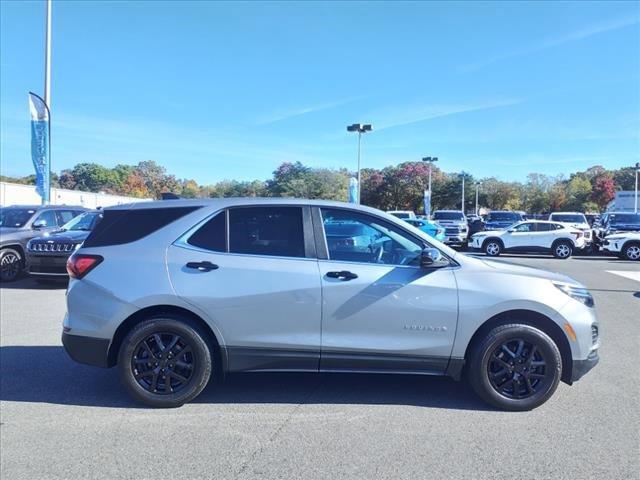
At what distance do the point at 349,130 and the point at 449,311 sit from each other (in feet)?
106

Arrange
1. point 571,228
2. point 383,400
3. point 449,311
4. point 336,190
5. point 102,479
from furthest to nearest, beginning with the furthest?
point 336,190
point 571,228
point 383,400
point 449,311
point 102,479

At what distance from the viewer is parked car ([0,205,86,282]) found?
11.5 metres

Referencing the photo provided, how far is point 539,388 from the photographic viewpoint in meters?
4.33

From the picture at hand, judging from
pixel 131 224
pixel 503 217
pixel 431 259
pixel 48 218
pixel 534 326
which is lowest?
pixel 534 326

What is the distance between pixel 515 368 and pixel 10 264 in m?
11.2

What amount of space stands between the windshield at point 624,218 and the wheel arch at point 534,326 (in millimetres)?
23111

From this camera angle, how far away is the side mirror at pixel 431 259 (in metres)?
4.24

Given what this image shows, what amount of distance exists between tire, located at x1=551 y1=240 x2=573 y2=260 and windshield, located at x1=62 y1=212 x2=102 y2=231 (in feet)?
56.4

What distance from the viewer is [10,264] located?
11.6m

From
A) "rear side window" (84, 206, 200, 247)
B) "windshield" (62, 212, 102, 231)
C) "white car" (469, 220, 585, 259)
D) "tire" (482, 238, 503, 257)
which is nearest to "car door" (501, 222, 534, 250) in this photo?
"white car" (469, 220, 585, 259)

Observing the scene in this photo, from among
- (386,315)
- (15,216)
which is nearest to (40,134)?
(15,216)

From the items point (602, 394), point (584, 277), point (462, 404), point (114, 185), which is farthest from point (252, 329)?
point (114, 185)

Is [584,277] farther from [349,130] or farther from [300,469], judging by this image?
[349,130]

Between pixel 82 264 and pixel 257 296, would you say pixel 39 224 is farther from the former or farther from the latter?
pixel 257 296
